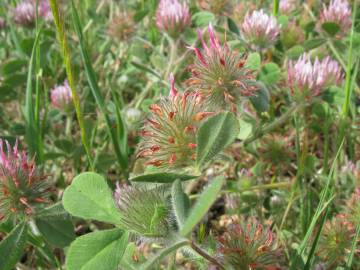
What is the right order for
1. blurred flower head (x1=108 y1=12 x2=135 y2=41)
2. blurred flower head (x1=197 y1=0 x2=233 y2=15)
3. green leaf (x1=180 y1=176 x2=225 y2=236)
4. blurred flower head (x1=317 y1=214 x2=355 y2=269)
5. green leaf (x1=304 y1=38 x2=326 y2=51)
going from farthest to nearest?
blurred flower head (x1=108 y1=12 x2=135 y2=41), blurred flower head (x1=197 y1=0 x2=233 y2=15), green leaf (x1=304 y1=38 x2=326 y2=51), blurred flower head (x1=317 y1=214 x2=355 y2=269), green leaf (x1=180 y1=176 x2=225 y2=236)

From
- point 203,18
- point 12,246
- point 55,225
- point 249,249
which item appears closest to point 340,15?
point 203,18

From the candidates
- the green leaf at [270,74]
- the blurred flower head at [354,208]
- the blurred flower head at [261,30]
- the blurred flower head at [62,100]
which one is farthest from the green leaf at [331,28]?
the blurred flower head at [62,100]

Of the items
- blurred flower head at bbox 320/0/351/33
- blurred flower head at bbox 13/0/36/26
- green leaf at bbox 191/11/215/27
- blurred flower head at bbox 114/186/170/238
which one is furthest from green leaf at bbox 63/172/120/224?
blurred flower head at bbox 13/0/36/26

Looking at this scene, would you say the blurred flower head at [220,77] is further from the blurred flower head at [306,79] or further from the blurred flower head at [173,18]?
the blurred flower head at [173,18]

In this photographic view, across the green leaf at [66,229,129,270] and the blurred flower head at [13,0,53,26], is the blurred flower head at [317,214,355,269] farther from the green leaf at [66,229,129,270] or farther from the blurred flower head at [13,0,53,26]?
the blurred flower head at [13,0,53,26]

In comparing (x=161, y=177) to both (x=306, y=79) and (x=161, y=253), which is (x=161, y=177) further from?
(x=306, y=79)

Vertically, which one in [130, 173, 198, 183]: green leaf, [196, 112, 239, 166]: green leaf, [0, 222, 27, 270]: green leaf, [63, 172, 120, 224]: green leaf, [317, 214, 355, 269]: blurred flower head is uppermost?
[196, 112, 239, 166]: green leaf
